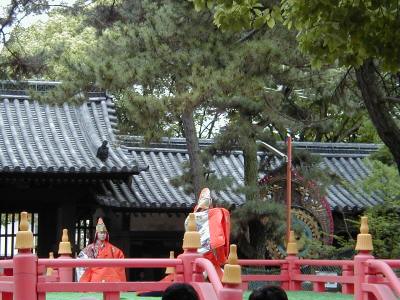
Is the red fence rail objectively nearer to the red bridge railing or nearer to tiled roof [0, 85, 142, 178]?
the red bridge railing

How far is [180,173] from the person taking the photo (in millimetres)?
24234

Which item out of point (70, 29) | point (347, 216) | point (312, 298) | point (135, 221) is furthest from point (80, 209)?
point (70, 29)

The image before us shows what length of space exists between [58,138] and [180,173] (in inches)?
123

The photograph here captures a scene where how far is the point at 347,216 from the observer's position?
78.2 ft

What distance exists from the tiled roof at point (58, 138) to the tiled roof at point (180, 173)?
2.59ft

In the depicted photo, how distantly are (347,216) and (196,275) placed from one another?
1387 centimetres

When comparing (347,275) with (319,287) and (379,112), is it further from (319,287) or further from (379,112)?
(379,112)

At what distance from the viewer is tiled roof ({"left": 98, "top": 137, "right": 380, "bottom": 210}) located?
22078 millimetres

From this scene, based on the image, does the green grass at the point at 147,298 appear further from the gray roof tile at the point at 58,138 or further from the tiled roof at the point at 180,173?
the gray roof tile at the point at 58,138

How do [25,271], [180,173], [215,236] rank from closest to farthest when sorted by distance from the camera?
[25,271], [215,236], [180,173]

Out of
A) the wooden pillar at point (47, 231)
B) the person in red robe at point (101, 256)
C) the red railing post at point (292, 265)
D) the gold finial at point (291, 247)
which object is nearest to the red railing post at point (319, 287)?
the red railing post at point (292, 265)

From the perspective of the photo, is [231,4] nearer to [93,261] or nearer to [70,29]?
[93,261]

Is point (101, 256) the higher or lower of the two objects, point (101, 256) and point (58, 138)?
the lower

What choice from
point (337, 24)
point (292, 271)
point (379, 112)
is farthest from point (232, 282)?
point (292, 271)
